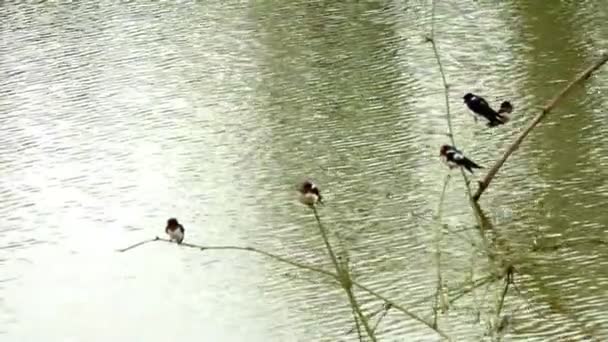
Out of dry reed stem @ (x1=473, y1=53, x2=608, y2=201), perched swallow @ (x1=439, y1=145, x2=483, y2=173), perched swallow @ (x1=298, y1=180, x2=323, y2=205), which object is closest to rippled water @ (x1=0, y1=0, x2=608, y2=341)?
perched swallow @ (x1=439, y1=145, x2=483, y2=173)

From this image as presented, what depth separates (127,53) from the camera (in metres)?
6.36

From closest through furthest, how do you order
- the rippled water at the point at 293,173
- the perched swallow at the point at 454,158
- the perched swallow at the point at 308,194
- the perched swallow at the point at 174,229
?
the perched swallow at the point at 308,194, the perched swallow at the point at 454,158, the perched swallow at the point at 174,229, the rippled water at the point at 293,173

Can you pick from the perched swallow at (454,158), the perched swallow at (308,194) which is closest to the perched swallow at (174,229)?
the perched swallow at (454,158)

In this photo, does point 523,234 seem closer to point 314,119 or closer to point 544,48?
point 314,119

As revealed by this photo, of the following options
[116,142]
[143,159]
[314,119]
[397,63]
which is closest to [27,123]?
[116,142]

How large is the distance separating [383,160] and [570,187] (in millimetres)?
729

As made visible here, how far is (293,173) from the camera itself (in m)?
4.12

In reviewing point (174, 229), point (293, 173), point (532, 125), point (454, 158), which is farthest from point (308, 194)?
point (293, 173)

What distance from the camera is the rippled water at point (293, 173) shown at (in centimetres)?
297

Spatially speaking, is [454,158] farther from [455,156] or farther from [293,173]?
[293,173]

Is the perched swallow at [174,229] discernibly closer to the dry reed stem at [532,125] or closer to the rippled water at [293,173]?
the rippled water at [293,173]

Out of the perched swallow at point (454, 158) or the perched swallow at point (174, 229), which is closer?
the perched swallow at point (454, 158)

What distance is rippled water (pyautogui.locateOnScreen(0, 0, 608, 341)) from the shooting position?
2.97m

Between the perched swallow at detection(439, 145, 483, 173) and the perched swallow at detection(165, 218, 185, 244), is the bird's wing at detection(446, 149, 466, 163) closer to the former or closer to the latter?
the perched swallow at detection(439, 145, 483, 173)
